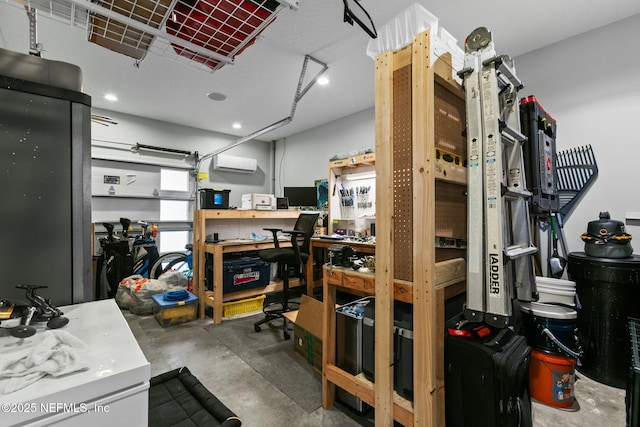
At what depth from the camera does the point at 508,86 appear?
1597mm

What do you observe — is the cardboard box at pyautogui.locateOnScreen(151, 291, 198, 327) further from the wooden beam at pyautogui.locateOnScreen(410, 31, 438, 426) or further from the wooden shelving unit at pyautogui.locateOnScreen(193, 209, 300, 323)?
the wooden beam at pyautogui.locateOnScreen(410, 31, 438, 426)

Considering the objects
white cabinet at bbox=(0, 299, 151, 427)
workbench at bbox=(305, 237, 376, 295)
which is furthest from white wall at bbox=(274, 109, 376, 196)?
white cabinet at bbox=(0, 299, 151, 427)

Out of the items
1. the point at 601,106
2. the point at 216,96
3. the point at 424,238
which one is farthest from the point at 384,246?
the point at 216,96

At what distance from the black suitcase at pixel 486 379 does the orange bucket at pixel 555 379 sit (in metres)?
0.51

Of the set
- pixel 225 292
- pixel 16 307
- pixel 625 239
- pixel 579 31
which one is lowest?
pixel 225 292

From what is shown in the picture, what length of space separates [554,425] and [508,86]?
201 cm

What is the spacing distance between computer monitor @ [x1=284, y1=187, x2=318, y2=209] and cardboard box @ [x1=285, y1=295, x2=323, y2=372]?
266 centimetres

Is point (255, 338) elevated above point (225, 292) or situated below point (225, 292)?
below

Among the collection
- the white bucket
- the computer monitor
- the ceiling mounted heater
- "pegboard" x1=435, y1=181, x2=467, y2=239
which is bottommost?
the white bucket

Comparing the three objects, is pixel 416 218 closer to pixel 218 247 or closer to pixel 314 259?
pixel 218 247

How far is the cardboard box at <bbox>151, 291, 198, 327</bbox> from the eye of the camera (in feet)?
10.2

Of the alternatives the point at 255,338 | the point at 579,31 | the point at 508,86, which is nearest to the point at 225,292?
the point at 255,338

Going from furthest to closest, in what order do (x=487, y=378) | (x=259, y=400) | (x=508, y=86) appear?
1. (x=259, y=400)
2. (x=508, y=86)
3. (x=487, y=378)

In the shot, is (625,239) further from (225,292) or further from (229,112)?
(229,112)
